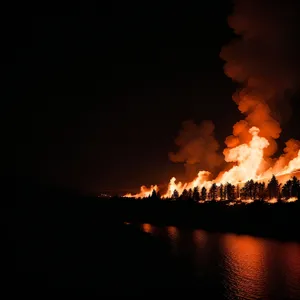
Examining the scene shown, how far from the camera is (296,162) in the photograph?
109812 mm

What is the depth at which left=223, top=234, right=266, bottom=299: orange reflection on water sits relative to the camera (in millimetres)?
20891

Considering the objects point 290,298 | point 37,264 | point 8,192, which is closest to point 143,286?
point 37,264

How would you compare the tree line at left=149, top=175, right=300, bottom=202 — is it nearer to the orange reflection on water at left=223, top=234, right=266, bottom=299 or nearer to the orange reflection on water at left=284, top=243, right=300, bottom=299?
the orange reflection on water at left=284, top=243, right=300, bottom=299

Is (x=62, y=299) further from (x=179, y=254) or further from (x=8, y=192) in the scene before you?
Result: (x=8, y=192)

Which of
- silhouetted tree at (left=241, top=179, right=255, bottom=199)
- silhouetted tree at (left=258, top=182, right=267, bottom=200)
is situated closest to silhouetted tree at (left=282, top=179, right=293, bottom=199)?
silhouetted tree at (left=258, top=182, right=267, bottom=200)

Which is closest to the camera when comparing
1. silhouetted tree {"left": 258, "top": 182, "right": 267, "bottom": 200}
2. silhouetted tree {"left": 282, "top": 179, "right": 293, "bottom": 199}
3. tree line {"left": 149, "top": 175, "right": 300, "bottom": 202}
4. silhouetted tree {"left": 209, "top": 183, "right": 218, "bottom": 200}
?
tree line {"left": 149, "top": 175, "right": 300, "bottom": 202}

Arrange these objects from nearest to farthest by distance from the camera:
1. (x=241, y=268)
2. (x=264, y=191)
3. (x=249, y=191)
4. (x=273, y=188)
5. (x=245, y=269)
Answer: (x=245, y=269)
(x=241, y=268)
(x=273, y=188)
(x=264, y=191)
(x=249, y=191)

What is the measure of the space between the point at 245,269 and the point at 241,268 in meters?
0.40

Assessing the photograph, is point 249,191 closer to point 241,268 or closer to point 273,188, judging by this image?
point 273,188

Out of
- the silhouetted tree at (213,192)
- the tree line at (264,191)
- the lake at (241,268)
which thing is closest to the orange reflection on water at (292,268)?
the lake at (241,268)

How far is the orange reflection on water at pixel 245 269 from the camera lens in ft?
68.5

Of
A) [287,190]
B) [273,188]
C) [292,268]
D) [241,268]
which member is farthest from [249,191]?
[241,268]

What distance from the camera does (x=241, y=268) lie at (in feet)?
90.1

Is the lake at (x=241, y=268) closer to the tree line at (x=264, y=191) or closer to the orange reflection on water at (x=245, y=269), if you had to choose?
the orange reflection on water at (x=245, y=269)
